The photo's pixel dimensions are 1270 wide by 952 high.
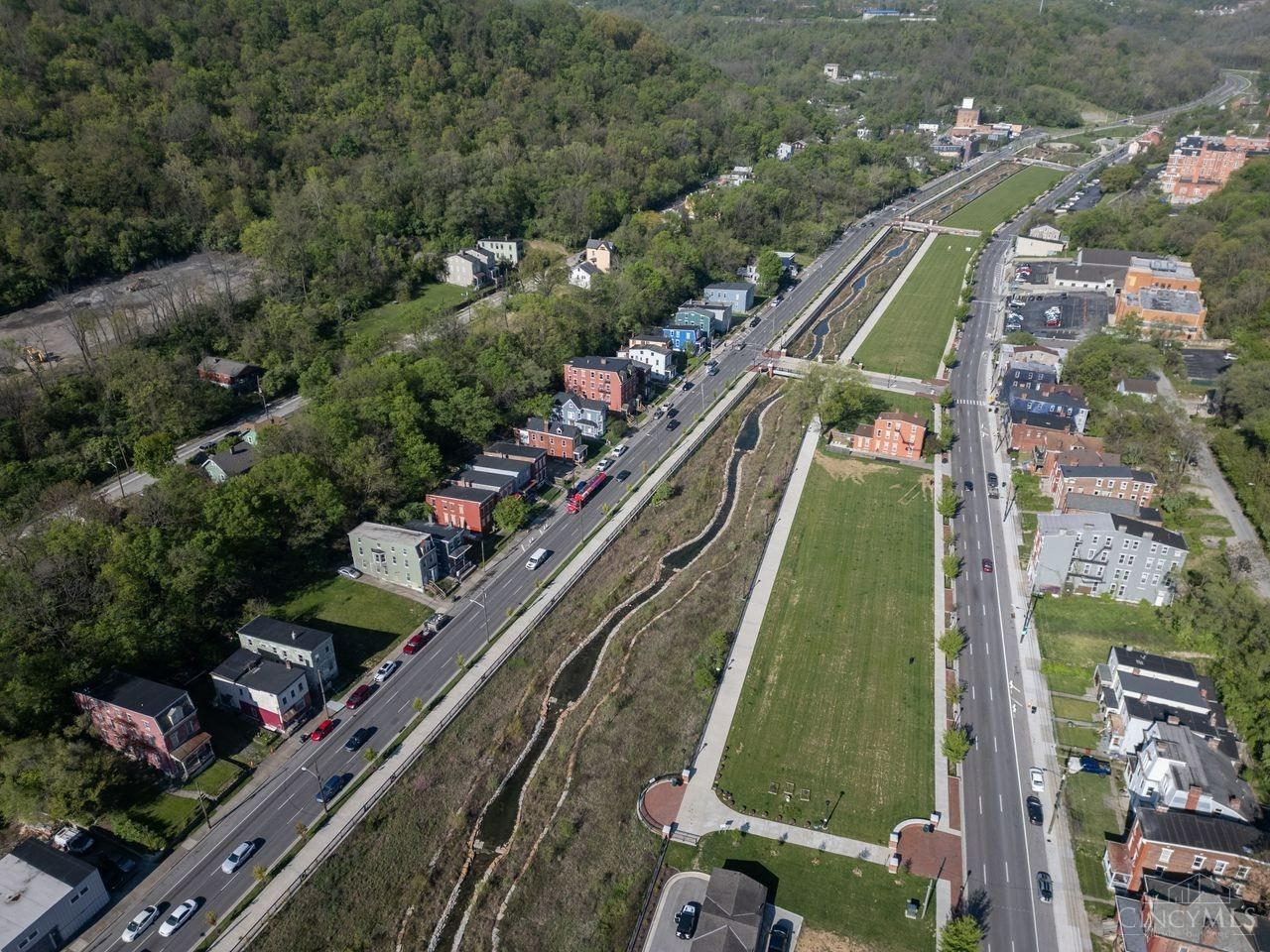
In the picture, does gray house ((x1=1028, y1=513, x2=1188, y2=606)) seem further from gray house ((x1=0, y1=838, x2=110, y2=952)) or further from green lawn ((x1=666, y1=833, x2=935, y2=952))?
gray house ((x1=0, y1=838, x2=110, y2=952))

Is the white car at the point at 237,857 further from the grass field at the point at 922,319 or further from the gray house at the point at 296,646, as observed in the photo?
the grass field at the point at 922,319

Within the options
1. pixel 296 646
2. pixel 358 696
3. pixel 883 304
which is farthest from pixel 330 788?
pixel 883 304

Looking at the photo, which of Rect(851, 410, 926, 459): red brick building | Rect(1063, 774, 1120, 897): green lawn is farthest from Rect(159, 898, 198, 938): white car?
Rect(851, 410, 926, 459): red brick building

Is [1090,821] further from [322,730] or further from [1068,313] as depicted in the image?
[1068,313]

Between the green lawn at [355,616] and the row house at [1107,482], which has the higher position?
the row house at [1107,482]

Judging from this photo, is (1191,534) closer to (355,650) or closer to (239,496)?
(355,650)

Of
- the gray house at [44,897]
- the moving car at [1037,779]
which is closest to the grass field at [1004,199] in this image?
the moving car at [1037,779]
